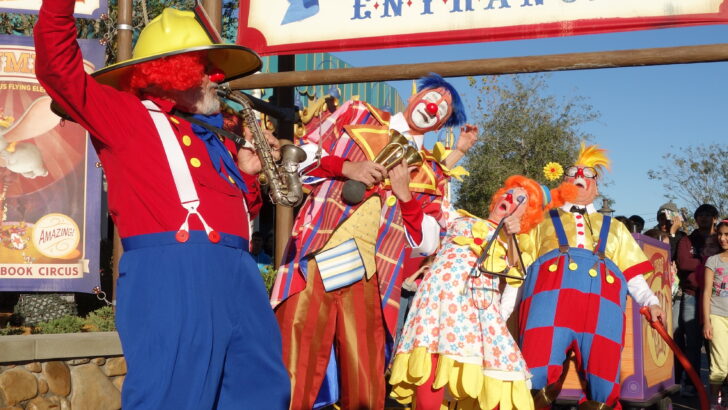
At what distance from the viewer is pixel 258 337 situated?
3156mm

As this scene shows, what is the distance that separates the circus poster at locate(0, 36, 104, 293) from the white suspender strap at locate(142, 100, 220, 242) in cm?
340

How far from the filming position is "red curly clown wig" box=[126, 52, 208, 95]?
128 inches

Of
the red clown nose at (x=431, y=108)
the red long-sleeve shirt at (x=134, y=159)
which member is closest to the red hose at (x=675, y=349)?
the red clown nose at (x=431, y=108)

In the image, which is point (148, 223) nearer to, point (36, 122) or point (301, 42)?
point (301, 42)

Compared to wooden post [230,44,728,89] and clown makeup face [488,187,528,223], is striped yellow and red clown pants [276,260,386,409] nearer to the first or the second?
wooden post [230,44,728,89]

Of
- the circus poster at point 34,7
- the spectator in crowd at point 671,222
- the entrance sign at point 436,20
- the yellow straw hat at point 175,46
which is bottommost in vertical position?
the spectator in crowd at point 671,222

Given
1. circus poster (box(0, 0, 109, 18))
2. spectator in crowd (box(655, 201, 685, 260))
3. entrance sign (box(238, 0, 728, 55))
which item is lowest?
spectator in crowd (box(655, 201, 685, 260))

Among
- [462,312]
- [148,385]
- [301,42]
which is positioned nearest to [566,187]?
[462,312]

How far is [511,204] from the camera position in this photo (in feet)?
18.6

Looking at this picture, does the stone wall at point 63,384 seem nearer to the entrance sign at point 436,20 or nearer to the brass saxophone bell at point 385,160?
the brass saxophone bell at point 385,160

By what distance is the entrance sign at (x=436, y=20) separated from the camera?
4.92 meters

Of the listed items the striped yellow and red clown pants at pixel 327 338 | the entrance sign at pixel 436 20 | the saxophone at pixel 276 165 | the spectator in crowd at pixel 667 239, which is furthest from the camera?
the spectator in crowd at pixel 667 239

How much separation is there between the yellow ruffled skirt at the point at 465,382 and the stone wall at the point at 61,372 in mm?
1663

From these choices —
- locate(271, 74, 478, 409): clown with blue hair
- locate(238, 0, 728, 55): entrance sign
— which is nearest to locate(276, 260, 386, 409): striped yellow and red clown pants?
locate(271, 74, 478, 409): clown with blue hair
